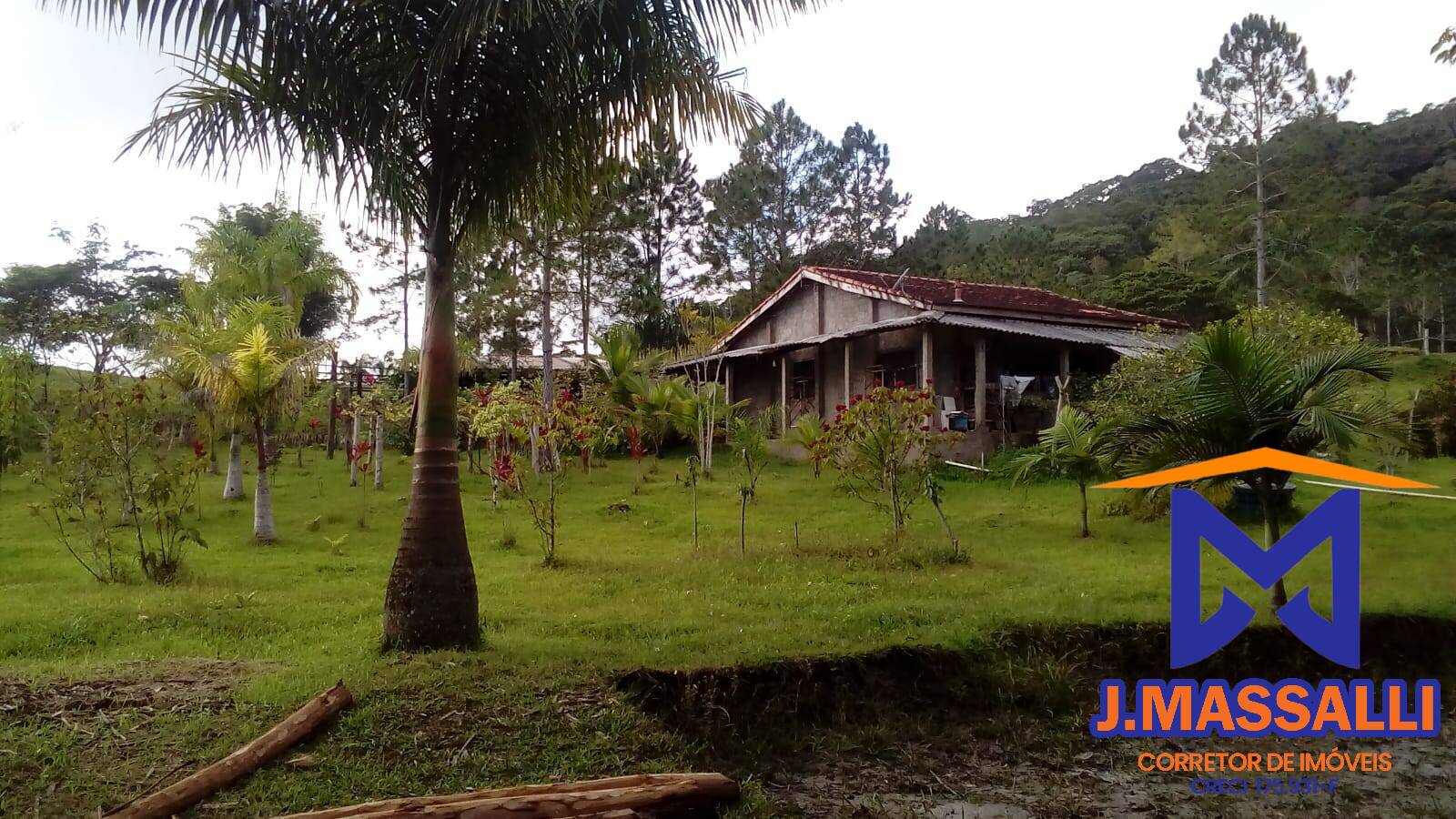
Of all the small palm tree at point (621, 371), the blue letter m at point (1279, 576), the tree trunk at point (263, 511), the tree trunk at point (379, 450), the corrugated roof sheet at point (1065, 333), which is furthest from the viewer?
the small palm tree at point (621, 371)

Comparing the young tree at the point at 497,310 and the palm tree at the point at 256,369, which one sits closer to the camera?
the palm tree at the point at 256,369

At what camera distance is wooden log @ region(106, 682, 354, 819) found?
354cm

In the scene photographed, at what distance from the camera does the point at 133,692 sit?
480cm

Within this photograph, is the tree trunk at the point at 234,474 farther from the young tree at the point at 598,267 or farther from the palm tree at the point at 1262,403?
the palm tree at the point at 1262,403

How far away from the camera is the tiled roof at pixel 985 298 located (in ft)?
57.0

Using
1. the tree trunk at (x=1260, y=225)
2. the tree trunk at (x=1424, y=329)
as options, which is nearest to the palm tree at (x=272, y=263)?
the tree trunk at (x=1260, y=225)

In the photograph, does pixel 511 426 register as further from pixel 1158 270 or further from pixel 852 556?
pixel 1158 270

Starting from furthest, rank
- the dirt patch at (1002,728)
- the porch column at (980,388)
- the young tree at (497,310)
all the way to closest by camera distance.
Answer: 1. the young tree at (497,310)
2. the porch column at (980,388)
3. the dirt patch at (1002,728)

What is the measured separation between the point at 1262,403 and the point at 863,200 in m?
27.7

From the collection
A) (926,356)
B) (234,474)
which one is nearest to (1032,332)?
(926,356)

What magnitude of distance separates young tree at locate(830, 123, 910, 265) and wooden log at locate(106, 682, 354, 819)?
2905 cm

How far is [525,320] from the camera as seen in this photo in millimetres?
19547

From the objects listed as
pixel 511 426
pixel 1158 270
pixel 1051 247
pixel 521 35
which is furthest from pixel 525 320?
pixel 1051 247

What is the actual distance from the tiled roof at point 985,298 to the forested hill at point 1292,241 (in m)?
8.42
